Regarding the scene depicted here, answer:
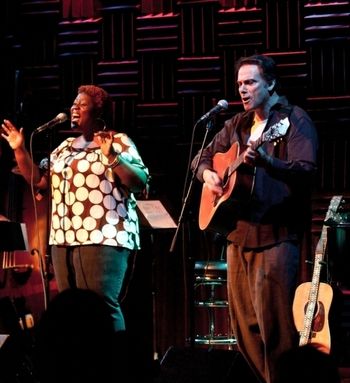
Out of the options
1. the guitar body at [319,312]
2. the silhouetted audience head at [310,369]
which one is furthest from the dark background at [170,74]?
the silhouetted audience head at [310,369]

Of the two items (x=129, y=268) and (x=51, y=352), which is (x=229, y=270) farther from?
(x=51, y=352)

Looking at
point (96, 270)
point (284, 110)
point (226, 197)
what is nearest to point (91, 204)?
point (96, 270)

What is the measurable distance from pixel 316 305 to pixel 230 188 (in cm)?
137

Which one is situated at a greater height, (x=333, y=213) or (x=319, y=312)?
(x=333, y=213)

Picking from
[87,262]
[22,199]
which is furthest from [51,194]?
[22,199]

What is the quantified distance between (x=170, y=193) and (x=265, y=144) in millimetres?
2703

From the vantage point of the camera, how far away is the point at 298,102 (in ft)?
21.5

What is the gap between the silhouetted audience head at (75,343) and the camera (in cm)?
236

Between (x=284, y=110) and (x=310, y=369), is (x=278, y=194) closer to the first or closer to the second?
(x=284, y=110)

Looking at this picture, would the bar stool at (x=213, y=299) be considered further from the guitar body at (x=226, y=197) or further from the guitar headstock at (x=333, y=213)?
the guitar body at (x=226, y=197)

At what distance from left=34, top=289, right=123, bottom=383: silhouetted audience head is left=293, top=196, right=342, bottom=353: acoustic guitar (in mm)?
2321

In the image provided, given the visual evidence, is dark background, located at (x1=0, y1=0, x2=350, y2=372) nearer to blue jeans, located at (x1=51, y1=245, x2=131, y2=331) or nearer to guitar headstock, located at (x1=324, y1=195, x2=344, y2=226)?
guitar headstock, located at (x1=324, y1=195, x2=344, y2=226)

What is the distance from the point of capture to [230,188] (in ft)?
13.3

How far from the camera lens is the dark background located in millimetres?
6473
